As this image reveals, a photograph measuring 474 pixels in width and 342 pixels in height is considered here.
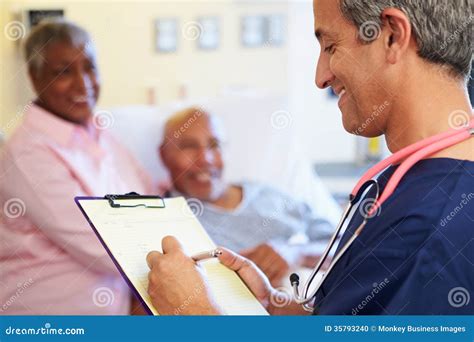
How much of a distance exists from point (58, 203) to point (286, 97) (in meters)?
1.17

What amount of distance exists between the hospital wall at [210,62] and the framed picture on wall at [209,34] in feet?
0.07

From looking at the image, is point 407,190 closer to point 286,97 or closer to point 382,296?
point 382,296

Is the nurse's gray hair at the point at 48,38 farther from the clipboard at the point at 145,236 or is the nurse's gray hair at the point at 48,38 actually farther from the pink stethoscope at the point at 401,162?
the pink stethoscope at the point at 401,162

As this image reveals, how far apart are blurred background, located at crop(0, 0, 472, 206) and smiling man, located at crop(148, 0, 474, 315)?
141 cm

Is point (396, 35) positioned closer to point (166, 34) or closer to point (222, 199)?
point (222, 199)

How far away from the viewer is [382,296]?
90 cm

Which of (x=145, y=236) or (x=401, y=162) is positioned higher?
(x=401, y=162)

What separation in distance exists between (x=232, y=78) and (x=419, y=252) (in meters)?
1.88

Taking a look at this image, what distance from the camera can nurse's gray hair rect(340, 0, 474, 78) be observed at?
0.93m

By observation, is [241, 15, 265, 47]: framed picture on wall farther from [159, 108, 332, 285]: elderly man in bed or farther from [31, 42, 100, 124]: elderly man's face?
[31, 42, 100, 124]: elderly man's face

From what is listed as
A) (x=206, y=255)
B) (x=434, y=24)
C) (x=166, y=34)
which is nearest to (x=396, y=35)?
(x=434, y=24)

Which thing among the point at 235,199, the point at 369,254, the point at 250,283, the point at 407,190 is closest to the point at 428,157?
the point at 407,190

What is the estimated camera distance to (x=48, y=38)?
1902 mm

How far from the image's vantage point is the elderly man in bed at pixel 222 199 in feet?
6.82
